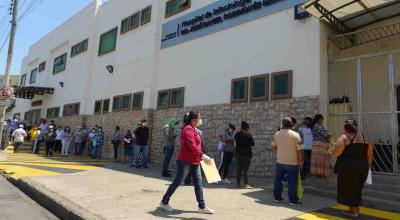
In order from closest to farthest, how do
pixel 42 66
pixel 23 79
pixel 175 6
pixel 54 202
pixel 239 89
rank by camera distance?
pixel 54 202 < pixel 239 89 < pixel 175 6 < pixel 42 66 < pixel 23 79

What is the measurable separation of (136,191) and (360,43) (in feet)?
25.7

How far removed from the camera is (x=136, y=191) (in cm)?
796

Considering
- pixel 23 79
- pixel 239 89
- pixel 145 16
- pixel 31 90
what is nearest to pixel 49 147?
pixel 145 16

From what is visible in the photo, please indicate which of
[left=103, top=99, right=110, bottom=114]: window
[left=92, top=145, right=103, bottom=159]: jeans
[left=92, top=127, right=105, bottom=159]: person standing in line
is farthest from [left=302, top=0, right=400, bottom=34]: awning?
[left=103, top=99, right=110, bottom=114]: window

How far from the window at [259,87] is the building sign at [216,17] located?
213cm

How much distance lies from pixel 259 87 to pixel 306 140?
10.2 feet

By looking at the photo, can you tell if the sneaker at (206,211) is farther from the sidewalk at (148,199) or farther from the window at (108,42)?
the window at (108,42)

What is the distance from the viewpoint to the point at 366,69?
1071 cm

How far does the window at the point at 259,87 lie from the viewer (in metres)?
11.2

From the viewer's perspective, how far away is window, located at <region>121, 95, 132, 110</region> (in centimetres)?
1786

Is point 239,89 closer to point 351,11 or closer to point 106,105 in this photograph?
point 351,11

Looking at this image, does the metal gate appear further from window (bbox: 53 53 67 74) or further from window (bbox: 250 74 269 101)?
window (bbox: 53 53 67 74)

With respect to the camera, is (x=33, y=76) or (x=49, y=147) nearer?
(x=49, y=147)

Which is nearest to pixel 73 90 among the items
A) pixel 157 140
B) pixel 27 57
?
pixel 157 140
